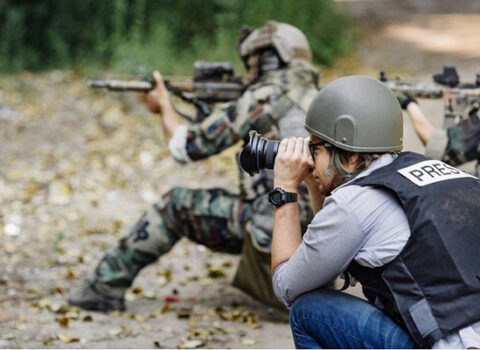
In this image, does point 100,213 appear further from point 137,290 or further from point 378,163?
point 378,163

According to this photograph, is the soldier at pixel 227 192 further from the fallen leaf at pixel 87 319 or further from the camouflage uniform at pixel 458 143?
the camouflage uniform at pixel 458 143

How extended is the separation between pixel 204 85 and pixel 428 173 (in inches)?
101

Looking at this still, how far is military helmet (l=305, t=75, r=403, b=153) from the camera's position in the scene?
234 centimetres

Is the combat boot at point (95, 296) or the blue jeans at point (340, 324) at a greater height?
the blue jeans at point (340, 324)

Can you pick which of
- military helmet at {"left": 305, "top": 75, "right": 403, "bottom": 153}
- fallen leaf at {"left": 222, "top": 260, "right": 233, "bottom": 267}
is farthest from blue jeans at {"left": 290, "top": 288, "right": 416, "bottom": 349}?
fallen leaf at {"left": 222, "top": 260, "right": 233, "bottom": 267}

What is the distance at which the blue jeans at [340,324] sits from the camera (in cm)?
230

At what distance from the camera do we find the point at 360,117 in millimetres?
2348

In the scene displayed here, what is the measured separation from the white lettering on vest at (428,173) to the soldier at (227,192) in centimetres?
147

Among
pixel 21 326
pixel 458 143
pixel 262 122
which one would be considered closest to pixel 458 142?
pixel 458 143

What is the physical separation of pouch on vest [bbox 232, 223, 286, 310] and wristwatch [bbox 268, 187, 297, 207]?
1226mm

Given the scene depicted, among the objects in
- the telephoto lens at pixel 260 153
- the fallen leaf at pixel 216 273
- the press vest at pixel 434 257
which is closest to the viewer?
the press vest at pixel 434 257

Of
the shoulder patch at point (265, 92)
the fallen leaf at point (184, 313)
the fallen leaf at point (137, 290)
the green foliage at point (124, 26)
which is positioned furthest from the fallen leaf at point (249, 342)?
the green foliage at point (124, 26)

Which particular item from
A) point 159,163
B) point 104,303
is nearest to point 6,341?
point 104,303

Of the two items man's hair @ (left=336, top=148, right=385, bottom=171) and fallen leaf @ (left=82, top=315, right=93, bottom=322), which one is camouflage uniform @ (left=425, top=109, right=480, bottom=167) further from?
fallen leaf @ (left=82, top=315, right=93, bottom=322)
